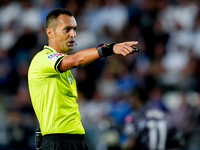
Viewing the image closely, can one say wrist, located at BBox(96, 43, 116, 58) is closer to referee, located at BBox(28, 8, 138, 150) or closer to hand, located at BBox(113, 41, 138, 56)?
hand, located at BBox(113, 41, 138, 56)

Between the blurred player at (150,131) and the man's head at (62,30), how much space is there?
2.70 m

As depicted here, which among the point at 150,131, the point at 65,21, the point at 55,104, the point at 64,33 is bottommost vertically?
the point at 150,131

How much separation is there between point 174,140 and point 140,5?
17.0 ft

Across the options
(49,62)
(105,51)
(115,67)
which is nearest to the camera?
(105,51)

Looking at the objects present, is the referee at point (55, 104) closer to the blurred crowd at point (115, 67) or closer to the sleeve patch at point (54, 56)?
the sleeve patch at point (54, 56)

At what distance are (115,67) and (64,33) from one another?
5.53 meters

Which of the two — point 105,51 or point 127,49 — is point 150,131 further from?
point 127,49

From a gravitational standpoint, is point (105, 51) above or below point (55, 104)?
above

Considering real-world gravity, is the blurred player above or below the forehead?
below

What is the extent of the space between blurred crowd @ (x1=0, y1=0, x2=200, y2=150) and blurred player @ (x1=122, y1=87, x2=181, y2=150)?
0.93 m

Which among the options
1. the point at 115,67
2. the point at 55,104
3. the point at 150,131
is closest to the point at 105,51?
the point at 55,104

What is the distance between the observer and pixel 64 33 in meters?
4.32

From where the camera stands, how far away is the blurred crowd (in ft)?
28.1

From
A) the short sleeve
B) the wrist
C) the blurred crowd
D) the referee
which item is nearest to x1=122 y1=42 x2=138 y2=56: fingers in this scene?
the wrist
